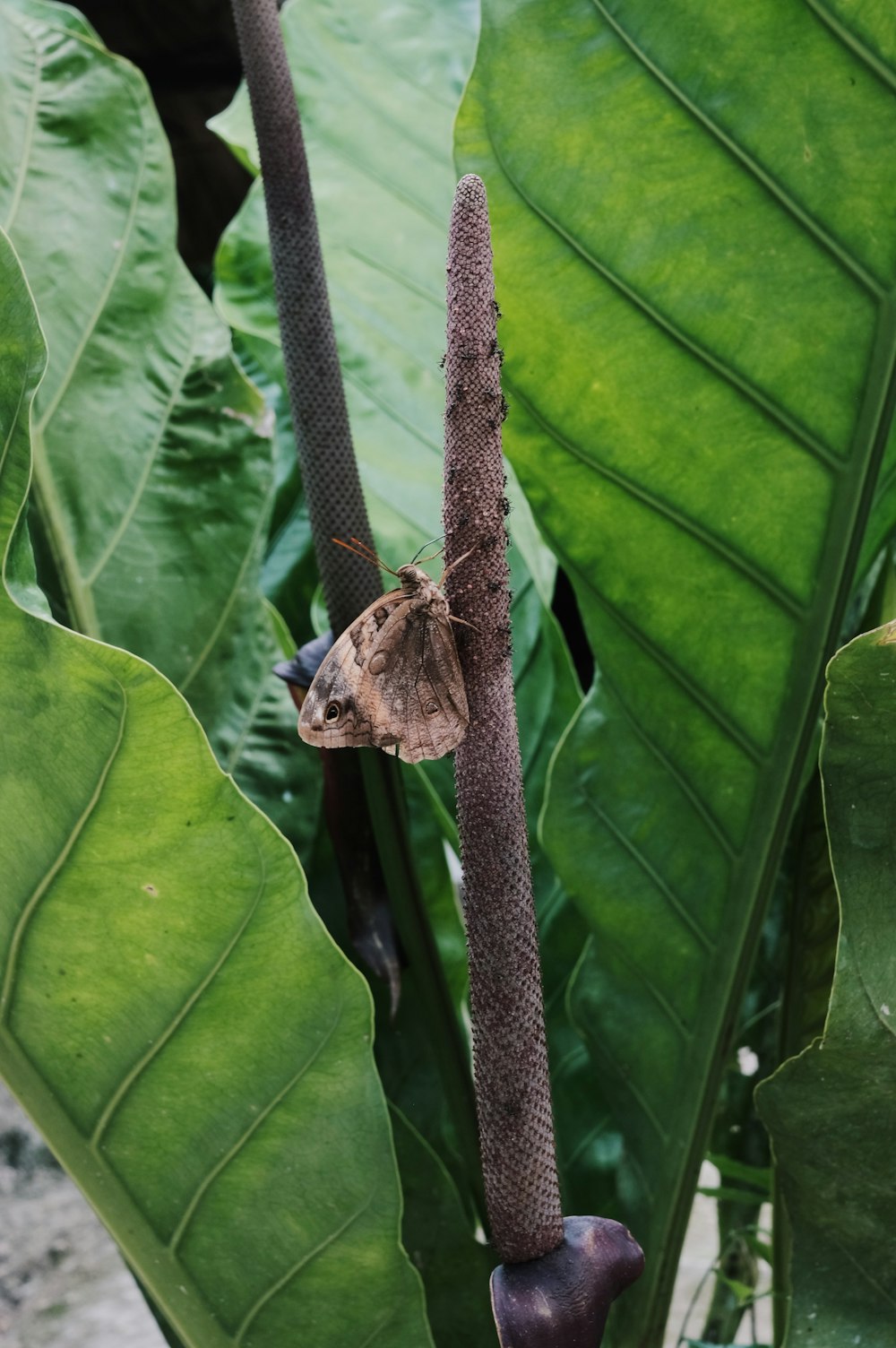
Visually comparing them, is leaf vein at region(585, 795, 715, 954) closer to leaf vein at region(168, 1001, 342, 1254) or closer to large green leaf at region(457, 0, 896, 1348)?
large green leaf at region(457, 0, 896, 1348)

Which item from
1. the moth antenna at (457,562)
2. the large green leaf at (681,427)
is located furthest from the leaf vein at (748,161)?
the moth antenna at (457,562)

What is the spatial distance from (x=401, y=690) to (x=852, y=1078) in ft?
0.57

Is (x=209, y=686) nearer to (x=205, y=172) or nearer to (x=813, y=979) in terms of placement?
(x=813, y=979)

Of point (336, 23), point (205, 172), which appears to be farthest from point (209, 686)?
point (205, 172)

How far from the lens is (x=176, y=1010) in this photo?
14.0 inches

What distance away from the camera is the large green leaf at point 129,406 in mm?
531

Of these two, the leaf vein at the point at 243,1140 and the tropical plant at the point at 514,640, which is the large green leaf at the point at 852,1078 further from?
the leaf vein at the point at 243,1140

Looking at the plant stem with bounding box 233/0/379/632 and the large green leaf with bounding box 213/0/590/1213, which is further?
the large green leaf with bounding box 213/0/590/1213

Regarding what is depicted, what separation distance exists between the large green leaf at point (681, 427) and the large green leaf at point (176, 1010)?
0.54 ft

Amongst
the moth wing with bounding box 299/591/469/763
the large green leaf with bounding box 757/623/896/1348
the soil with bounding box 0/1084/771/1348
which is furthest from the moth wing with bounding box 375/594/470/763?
the soil with bounding box 0/1084/771/1348

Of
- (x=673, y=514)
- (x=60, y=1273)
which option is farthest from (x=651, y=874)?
(x=60, y=1273)

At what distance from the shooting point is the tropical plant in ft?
1.12

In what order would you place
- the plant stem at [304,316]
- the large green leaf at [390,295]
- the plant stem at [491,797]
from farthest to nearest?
the large green leaf at [390,295] → the plant stem at [304,316] → the plant stem at [491,797]

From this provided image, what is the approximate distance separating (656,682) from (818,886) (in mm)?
131
